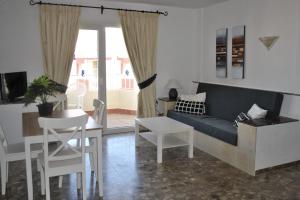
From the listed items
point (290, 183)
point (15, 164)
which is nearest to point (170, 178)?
point (290, 183)

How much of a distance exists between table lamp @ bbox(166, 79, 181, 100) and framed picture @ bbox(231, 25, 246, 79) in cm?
113

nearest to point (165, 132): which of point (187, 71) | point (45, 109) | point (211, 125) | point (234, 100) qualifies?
point (211, 125)

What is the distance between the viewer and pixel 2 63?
14.5 ft

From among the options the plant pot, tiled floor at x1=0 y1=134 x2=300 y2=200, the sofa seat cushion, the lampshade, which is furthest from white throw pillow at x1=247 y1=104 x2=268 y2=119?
the plant pot

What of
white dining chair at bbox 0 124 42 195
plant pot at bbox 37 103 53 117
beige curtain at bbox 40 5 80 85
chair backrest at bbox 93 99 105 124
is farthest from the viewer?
beige curtain at bbox 40 5 80 85

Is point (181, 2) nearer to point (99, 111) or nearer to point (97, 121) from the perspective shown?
point (99, 111)

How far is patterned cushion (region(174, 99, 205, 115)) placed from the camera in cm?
486

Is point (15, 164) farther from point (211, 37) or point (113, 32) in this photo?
point (211, 37)

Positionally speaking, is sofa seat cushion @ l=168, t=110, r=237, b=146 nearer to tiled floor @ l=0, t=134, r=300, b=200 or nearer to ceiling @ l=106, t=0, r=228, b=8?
tiled floor @ l=0, t=134, r=300, b=200

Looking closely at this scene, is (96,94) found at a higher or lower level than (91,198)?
higher

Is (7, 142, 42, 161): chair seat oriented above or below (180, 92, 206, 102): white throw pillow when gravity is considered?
below

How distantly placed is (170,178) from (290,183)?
4.43 feet

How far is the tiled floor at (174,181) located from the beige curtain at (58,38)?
1588 mm

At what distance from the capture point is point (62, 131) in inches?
103
